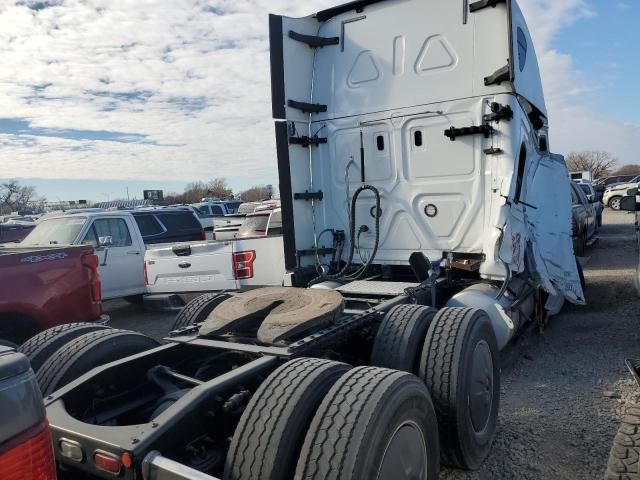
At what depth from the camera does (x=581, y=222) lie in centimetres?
1235

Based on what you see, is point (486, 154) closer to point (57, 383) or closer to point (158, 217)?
point (57, 383)

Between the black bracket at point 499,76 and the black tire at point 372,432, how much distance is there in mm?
3276

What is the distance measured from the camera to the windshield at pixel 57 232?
8.80 metres

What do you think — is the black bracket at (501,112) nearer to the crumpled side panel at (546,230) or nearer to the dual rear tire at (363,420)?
the crumpled side panel at (546,230)

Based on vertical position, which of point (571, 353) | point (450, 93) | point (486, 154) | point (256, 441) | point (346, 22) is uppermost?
point (346, 22)

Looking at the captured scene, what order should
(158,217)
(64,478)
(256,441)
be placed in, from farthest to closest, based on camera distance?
(158,217)
(64,478)
(256,441)

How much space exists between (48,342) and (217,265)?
3.03 metres

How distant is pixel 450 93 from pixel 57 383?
412cm

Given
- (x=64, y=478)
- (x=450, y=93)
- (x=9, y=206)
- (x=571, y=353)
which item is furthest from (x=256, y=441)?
(x=9, y=206)

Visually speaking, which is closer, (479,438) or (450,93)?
(479,438)

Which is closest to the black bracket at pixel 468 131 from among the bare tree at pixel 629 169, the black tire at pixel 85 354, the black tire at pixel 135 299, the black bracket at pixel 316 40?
the black bracket at pixel 316 40

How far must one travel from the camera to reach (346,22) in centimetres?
559

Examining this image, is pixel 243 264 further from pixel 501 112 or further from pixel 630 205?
pixel 630 205

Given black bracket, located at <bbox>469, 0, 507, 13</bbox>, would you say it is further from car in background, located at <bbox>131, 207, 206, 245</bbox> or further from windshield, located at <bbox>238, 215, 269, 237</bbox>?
car in background, located at <bbox>131, 207, 206, 245</bbox>
